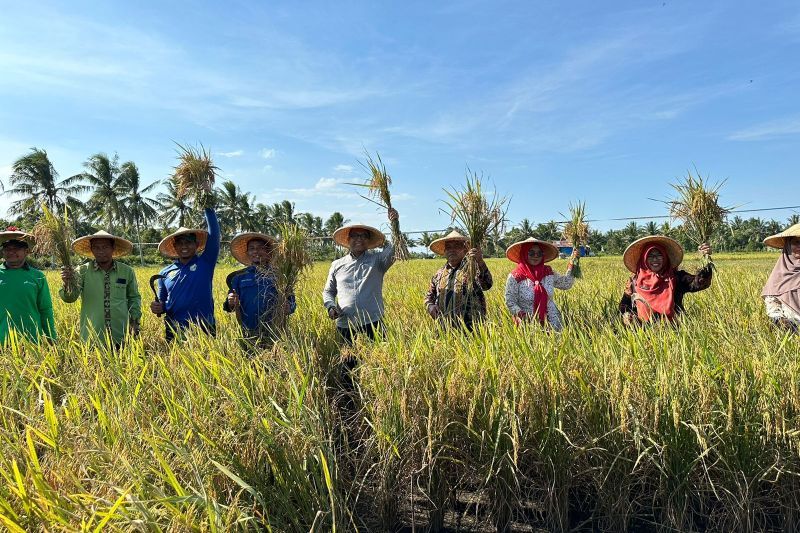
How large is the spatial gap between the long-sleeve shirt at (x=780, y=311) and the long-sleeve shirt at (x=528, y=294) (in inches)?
55.3

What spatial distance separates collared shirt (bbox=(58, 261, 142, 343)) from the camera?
3.69m

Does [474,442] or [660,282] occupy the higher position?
[660,282]

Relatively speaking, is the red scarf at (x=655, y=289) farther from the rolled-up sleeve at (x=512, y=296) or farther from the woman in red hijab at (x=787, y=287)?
the rolled-up sleeve at (x=512, y=296)

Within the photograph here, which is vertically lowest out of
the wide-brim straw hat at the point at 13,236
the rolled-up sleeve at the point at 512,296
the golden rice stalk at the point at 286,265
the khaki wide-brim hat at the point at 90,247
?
the rolled-up sleeve at the point at 512,296

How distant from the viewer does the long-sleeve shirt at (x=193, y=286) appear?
3730mm

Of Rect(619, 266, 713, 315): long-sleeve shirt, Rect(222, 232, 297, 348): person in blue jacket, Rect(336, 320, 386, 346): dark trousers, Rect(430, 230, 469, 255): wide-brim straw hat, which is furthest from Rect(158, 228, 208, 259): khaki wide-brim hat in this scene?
Rect(619, 266, 713, 315): long-sleeve shirt

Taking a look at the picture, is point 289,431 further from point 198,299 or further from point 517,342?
point 198,299

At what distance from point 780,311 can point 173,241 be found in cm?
Result: 487

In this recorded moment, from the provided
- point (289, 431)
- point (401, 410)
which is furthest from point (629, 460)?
point (289, 431)

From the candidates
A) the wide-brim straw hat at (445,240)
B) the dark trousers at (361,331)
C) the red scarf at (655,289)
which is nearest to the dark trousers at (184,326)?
the dark trousers at (361,331)

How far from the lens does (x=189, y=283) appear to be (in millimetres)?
3736

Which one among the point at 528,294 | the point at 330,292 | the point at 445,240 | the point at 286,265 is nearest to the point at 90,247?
the point at 286,265

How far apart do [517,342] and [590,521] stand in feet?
3.19

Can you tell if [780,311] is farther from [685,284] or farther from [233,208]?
[233,208]
